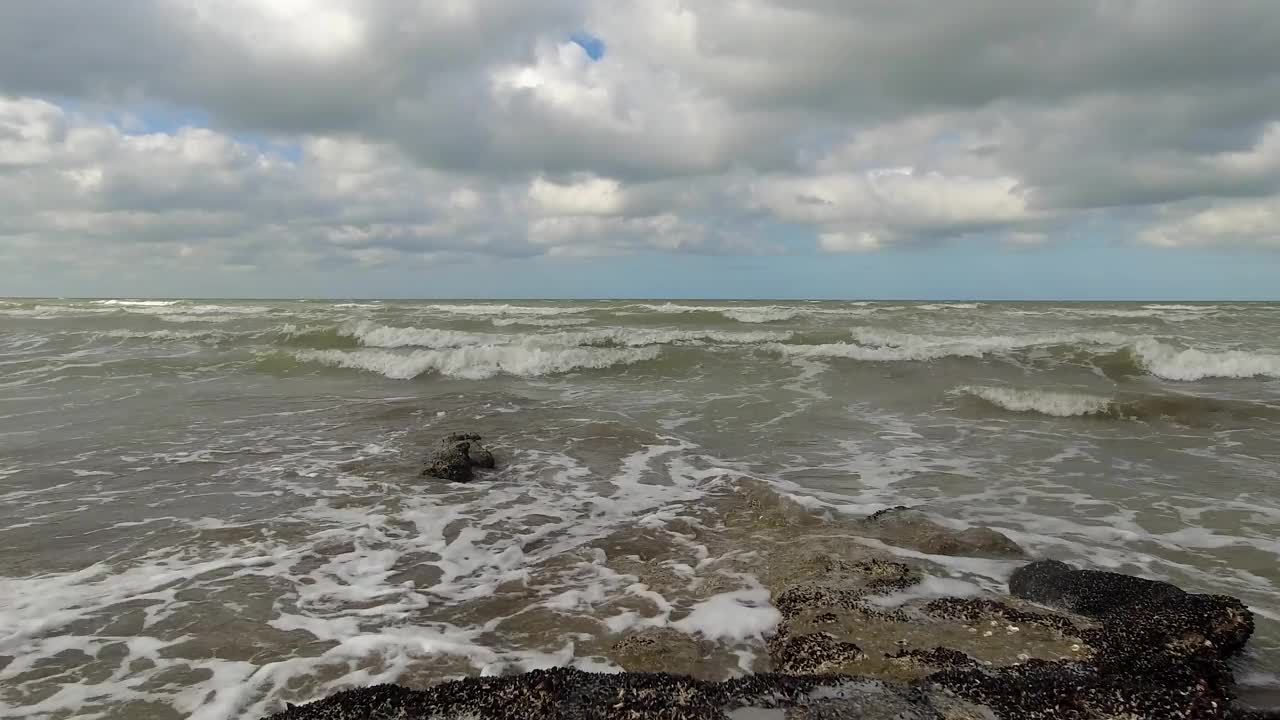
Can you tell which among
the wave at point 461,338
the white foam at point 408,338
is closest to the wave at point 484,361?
the wave at point 461,338

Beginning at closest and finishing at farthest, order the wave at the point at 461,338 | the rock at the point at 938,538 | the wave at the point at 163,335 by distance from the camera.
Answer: the rock at the point at 938,538 < the wave at the point at 461,338 < the wave at the point at 163,335

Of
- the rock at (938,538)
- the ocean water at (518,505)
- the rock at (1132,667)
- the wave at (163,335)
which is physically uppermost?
the wave at (163,335)

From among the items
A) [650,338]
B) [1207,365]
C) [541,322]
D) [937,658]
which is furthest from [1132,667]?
[541,322]

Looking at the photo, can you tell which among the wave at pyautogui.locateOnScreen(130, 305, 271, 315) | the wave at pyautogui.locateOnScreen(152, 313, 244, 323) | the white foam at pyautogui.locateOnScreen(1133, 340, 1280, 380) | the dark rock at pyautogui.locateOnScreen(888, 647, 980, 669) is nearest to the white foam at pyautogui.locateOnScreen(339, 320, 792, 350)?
the white foam at pyautogui.locateOnScreen(1133, 340, 1280, 380)

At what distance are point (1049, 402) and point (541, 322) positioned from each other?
83.9 feet

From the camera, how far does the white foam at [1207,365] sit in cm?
1600

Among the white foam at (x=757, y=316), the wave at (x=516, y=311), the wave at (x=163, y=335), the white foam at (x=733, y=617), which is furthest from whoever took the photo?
the wave at (x=516, y=311)

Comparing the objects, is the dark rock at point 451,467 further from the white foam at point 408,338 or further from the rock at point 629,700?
the white foam at point 408,338

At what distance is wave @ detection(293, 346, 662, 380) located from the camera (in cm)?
1776

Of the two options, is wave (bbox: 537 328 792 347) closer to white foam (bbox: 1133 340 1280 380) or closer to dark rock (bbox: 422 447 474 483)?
white foam (bbox: 1133 340 1280 380)

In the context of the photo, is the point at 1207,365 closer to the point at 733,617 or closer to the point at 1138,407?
the point at 1138,407

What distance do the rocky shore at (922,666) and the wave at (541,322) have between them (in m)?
27.8

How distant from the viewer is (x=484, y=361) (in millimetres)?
18453

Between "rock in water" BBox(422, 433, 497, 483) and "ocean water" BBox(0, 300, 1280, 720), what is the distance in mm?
333
